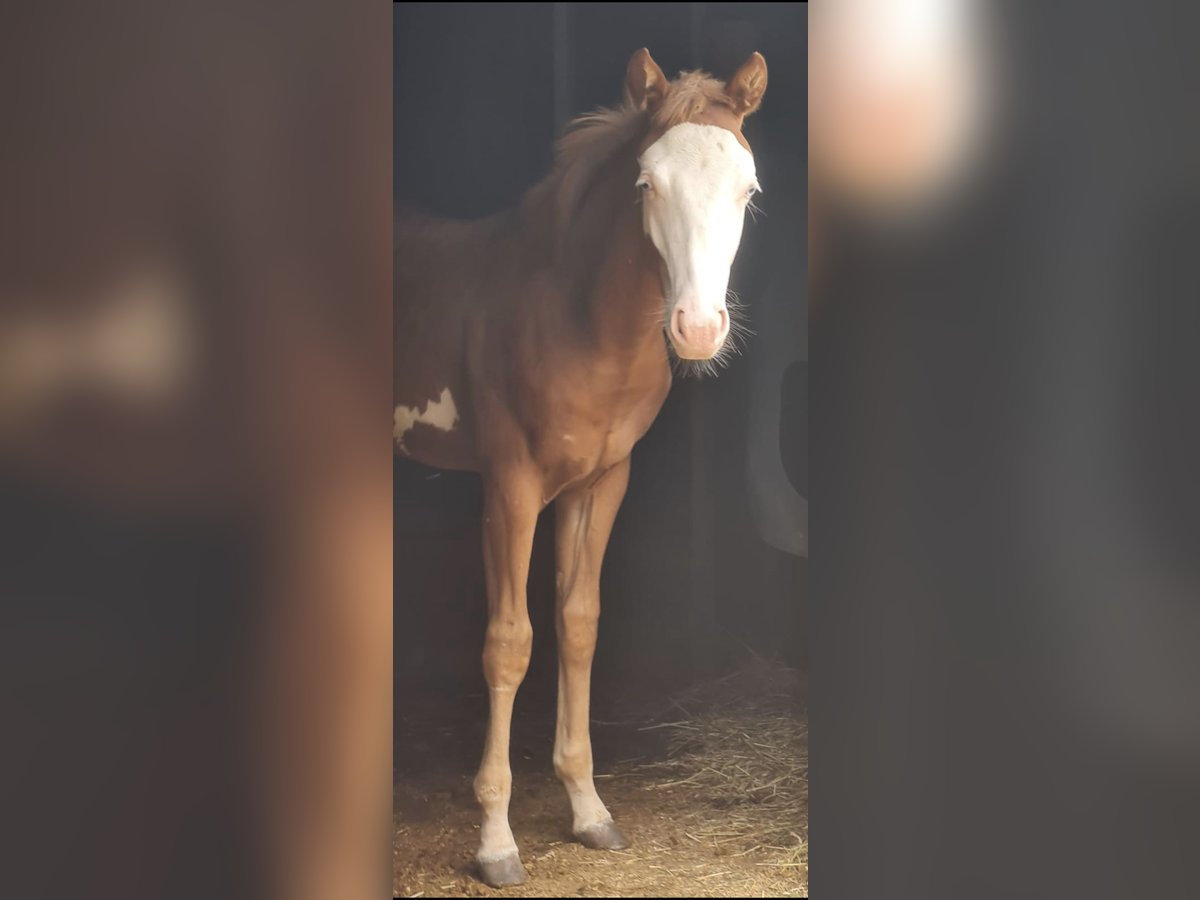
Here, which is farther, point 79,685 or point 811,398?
point 811,398

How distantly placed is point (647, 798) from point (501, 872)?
1.42ft

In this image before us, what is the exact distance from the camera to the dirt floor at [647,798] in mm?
2779

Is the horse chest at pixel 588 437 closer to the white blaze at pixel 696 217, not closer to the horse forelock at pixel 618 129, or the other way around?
the white blaze at pixel 696 217

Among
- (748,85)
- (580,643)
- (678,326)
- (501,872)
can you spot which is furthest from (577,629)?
(748,85)

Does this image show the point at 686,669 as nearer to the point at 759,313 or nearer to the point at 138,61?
the point at 759,313

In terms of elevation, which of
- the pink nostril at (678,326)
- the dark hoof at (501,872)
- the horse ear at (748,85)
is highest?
the horse ear at (748,85)

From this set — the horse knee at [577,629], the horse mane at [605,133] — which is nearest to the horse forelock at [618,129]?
the horse mane at [605,133]

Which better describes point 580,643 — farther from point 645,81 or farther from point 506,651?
point 645,81

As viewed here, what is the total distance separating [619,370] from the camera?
2762mm

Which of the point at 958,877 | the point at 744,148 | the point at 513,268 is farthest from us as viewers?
the point at 513,268

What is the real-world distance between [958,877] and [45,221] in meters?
2.12

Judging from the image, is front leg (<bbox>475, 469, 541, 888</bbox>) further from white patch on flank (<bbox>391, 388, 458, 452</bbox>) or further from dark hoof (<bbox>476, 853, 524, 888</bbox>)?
white patch on flank (<bbox>391, 388, 458, 452</bbox>)

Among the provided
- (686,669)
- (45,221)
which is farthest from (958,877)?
(45,221)

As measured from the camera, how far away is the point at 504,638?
9.02 ft
